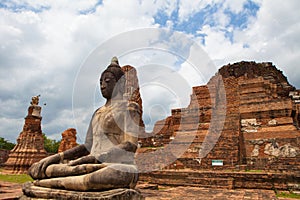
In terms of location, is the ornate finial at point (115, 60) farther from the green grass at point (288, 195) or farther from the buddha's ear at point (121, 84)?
the green grass at point (288, 195)

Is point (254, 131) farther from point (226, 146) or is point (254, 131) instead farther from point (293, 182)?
point (293, 182)

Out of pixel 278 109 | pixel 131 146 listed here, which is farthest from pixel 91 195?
pixel 278 109

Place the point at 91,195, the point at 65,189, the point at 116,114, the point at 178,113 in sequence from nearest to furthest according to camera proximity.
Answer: the point at 91,195
the point at 65,189
the point at 116,114
the point at 178,113

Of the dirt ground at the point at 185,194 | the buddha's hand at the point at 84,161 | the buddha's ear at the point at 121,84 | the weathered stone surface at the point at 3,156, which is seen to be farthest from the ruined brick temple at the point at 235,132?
the weathered stone surface at the point at 3,156

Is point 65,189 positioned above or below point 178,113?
below

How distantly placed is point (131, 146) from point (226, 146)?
335 inches

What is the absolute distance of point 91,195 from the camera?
3.45 meters

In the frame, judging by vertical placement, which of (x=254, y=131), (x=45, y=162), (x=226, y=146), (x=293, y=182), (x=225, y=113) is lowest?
(x=293, y=182)

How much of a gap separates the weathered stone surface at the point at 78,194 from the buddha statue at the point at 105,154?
0.30 feet

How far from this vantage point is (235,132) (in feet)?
41.3

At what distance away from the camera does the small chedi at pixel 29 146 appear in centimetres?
1647

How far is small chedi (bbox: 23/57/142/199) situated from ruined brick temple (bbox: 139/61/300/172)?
7279mm

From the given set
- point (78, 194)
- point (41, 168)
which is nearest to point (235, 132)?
point (41, 168)

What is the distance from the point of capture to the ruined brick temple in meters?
11.3
